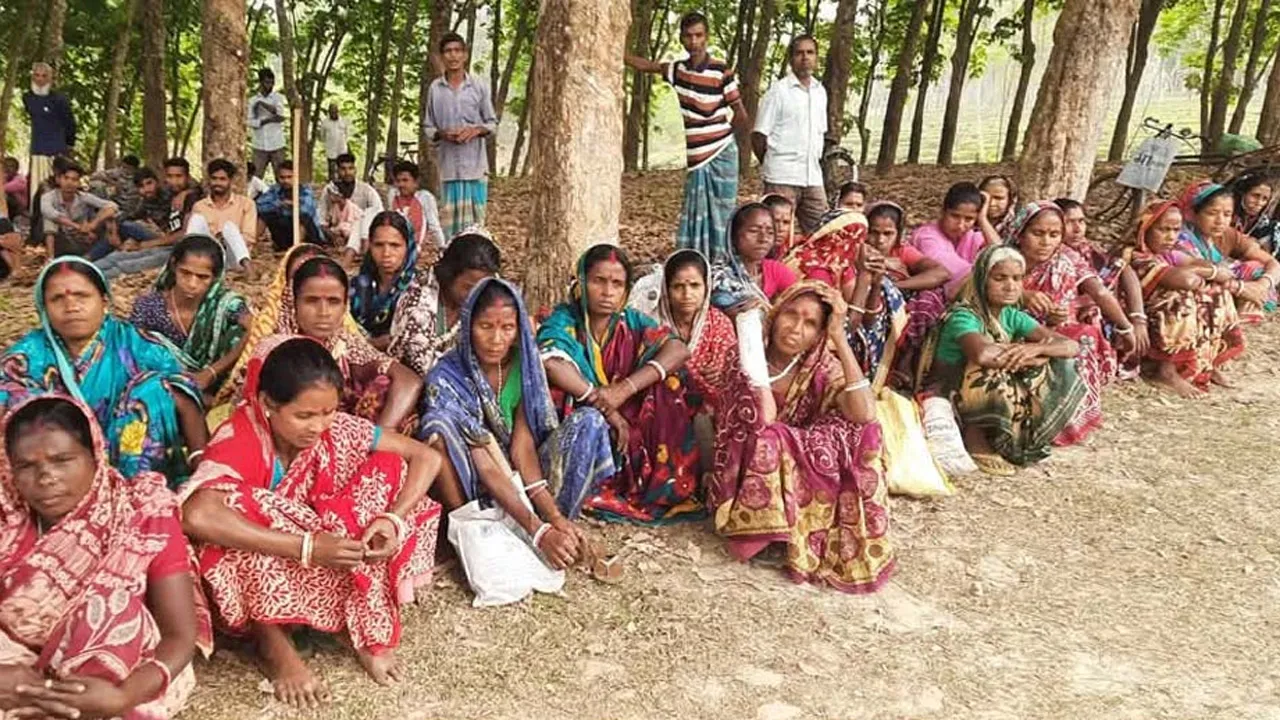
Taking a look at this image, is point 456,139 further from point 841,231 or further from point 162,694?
point 162,694

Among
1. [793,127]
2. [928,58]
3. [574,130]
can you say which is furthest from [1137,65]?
[574,130]

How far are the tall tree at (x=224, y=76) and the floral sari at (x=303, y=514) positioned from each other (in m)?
5.79

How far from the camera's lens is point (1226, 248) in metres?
6.62

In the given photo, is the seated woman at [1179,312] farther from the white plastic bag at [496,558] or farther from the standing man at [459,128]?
the standing man at [459,128]

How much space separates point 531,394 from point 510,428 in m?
0.17

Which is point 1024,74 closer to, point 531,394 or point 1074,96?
point 1074,96

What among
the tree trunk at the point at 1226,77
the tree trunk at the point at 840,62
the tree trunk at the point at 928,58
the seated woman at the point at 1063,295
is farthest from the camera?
the tree trunk at the point at 928,58

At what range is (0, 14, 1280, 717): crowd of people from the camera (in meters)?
2.40

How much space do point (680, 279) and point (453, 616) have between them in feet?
5.88

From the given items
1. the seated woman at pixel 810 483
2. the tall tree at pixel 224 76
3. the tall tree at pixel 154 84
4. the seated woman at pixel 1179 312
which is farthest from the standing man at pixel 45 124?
the seated woman at pixel 1179 312

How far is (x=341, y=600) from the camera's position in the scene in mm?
2885

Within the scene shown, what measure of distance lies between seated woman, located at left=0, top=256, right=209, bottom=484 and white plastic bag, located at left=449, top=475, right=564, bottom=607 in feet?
3.38

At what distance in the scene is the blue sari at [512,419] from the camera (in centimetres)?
346

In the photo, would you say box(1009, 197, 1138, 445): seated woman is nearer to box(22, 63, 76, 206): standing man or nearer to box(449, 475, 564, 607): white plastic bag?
box(449, 475, 564, 607): white plastic bag
